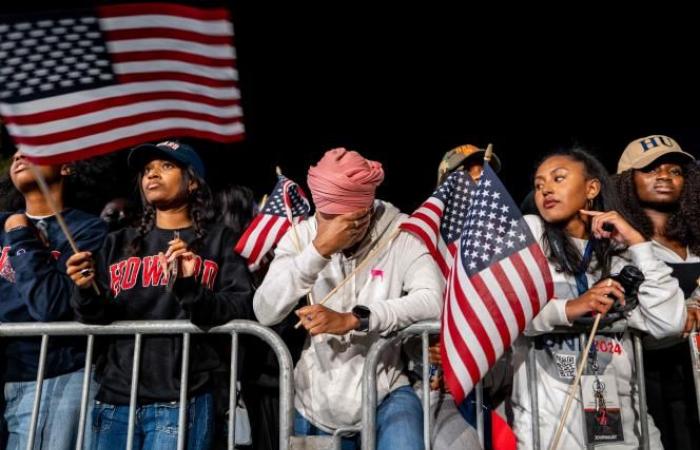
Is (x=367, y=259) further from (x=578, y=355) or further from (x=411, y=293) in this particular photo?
(x=578, y=355)

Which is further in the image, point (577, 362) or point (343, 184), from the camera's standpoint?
point (343, 184)

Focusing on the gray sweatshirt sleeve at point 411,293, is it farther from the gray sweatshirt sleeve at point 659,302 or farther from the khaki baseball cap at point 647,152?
the khaki baseball cap at point 647,152

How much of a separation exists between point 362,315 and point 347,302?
0.37m

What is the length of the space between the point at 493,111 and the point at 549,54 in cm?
117

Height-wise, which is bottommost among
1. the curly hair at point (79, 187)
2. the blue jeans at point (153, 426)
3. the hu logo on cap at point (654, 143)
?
the blue jeans at point (153, 426)

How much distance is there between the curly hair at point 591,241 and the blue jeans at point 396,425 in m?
1.10

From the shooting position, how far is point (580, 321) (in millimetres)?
3449

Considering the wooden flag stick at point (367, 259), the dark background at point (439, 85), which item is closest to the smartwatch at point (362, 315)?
the wooden flag stick at point (367, 259)

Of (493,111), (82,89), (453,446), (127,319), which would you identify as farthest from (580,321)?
(493,111)

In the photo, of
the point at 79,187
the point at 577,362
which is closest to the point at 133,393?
the point at 79,187

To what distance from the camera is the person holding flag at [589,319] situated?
330 cm

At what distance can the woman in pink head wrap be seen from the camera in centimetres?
352

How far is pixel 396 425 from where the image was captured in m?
3.23

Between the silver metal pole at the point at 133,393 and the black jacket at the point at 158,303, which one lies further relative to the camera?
the black jacket at the point at 158,303
